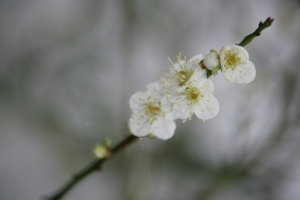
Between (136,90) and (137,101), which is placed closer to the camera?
(137,101)

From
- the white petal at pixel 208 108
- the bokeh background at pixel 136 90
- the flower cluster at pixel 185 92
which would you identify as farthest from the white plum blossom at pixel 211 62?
the bokeh background at pixel 136 90

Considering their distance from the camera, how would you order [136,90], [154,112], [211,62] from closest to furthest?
[211,62] < [154,112] < [136,90]

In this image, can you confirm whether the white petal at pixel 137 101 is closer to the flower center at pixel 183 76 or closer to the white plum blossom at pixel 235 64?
the flower center at pixel 183 76

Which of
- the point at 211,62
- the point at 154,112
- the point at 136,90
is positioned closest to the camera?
the point at 211,62

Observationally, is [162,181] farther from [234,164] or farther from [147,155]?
[234,164]

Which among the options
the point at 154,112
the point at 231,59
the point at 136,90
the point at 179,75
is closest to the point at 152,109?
the point at 154,112

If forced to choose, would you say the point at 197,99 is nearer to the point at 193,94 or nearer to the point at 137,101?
the point at 193,94

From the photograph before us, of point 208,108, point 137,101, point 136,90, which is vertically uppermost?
point 136,90

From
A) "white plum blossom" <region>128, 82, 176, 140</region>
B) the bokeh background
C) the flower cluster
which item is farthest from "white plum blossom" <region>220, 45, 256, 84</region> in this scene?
the bokeh background
